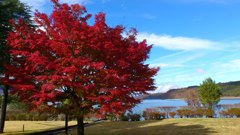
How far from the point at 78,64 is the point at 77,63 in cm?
11

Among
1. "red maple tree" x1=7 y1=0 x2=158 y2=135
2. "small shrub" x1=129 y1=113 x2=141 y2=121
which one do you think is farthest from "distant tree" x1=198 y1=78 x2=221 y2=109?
"red maple tree" x1=7 y1=0 x2=158 y2=135

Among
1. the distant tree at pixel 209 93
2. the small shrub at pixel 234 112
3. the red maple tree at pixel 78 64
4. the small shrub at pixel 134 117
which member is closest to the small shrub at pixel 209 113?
the small shrub at pixel 234 112

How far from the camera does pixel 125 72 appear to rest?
20500 mm

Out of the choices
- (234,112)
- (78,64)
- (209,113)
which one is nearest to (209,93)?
(209,113)

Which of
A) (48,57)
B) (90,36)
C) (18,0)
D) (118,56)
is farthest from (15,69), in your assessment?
(18,0)

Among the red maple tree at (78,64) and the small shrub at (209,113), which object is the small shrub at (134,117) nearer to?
the small shrub at (209,113)

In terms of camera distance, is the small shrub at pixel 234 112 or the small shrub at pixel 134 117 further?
the small shrub at pixel 134 117

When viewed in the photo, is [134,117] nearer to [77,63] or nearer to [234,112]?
[234,112]

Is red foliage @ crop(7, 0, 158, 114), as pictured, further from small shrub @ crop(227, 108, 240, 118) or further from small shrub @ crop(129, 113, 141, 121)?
small shrub @ crop(227, 108, 240, 118)

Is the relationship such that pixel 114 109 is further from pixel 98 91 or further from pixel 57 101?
pixel 57 101

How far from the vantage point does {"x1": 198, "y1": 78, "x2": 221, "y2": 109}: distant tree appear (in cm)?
5238

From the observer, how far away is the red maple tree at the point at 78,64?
62.2 feet

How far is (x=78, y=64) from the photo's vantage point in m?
18.7

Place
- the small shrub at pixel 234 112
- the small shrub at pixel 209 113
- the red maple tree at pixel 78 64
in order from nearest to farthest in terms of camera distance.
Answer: the red maple tree at pixel 78 64, the small shrub at pixel 234 112, the small shrub at pixel 209 113
